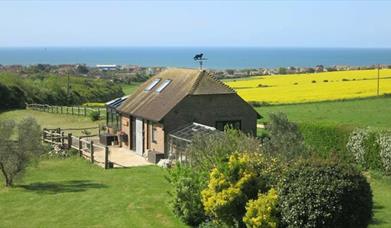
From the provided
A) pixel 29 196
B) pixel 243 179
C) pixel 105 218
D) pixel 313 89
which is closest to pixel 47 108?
pixel 313 89

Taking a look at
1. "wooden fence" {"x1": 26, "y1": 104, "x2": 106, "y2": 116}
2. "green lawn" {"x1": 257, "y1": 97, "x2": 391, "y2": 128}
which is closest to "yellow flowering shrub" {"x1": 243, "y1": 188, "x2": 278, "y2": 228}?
"green lawn" {"x1": 257, "y1": 97, "x2": 391, "y2": 128}

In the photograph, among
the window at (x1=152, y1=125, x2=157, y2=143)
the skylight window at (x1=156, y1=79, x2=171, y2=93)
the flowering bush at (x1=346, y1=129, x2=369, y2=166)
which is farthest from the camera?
the skylight window at (x1=156, y1=79, x2=171, y2=93)

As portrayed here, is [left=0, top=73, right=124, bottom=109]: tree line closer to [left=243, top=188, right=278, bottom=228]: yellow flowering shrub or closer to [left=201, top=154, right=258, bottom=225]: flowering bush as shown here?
[left=201, top=154, right=258, bottom=225]: flowering bush

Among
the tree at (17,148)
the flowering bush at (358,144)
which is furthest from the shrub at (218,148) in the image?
the flowering bush at (358,144)

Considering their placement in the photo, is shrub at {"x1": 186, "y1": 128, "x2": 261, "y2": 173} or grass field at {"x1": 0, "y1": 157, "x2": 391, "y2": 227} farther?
grass field at {"x1": 0, "y1": 157, "x2": 391, "y2": 227}

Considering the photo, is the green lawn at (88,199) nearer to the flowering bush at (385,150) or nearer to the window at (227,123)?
the window at (227,123)

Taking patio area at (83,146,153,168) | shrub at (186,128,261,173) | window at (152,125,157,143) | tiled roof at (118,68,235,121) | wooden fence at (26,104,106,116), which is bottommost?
patio area at (83,146,153,168)

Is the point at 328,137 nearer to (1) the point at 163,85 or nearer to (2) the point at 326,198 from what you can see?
(1) the point at 163,85
